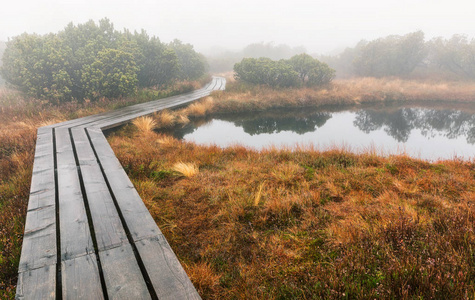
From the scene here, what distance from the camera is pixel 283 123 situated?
12.5 m

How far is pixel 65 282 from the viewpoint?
181 cm

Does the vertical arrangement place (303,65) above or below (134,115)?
above

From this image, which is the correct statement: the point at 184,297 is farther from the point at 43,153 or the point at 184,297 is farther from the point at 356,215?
the point at 43,153

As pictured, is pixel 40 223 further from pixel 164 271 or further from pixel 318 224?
pixel 318 224

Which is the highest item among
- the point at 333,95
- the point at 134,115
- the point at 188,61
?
the point at 188,61

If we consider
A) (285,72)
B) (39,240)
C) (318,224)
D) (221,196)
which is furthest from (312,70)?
(39,240)

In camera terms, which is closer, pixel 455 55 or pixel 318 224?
pixel 318 224

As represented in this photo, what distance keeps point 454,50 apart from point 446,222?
32002 mm

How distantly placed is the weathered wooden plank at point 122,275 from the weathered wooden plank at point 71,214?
25 centimetres

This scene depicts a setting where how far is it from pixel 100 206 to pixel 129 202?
0.36 meters

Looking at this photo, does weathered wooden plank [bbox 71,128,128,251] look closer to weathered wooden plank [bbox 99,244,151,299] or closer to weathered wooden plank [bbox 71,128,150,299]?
weathered wooden plank [bbox 71,128,150,299]

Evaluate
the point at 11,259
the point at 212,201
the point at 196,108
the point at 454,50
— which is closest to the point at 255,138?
the point at 196,108

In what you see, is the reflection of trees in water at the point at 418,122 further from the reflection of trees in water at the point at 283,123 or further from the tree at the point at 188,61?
the tree at the point at 188,61

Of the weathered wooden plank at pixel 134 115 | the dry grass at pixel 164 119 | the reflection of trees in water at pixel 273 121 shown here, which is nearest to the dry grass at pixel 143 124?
the weathered wooden plank at pixel 134 115
